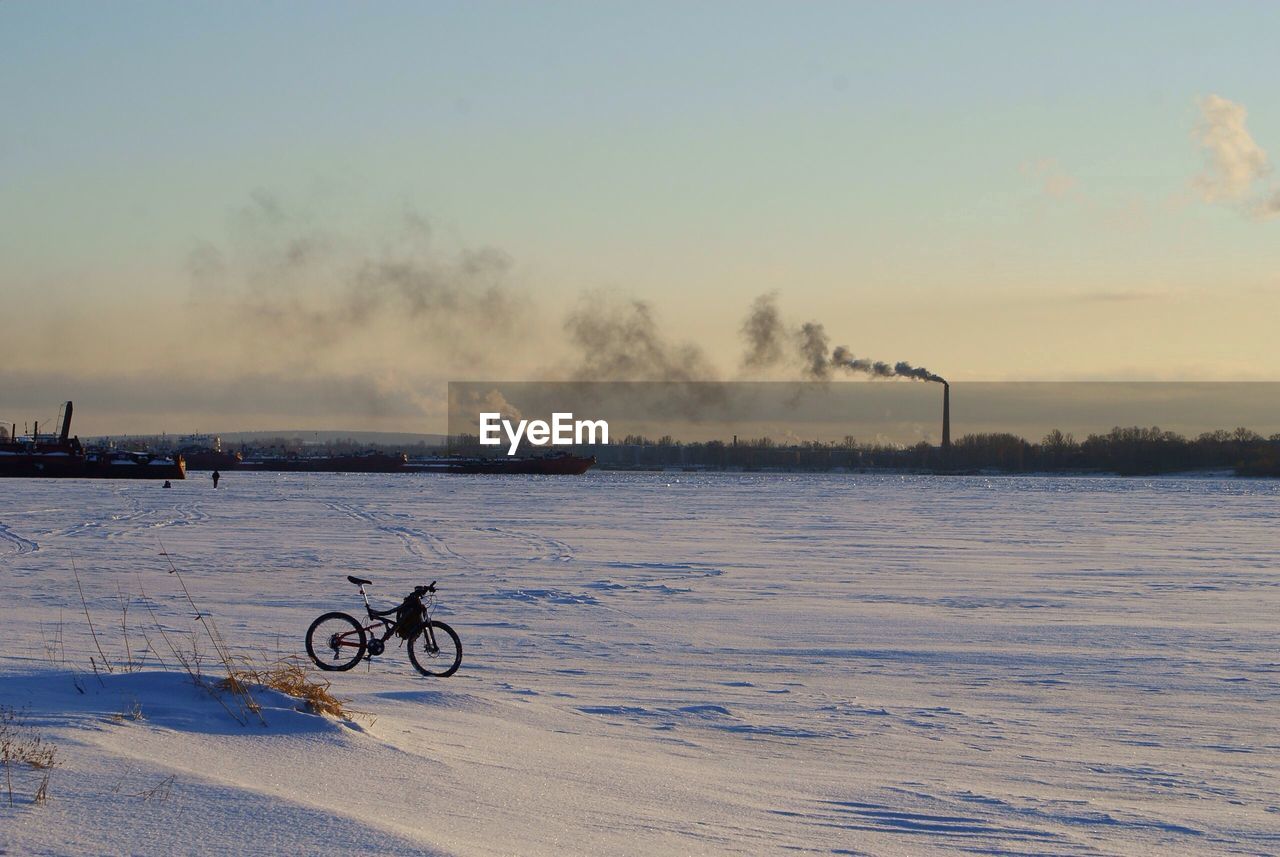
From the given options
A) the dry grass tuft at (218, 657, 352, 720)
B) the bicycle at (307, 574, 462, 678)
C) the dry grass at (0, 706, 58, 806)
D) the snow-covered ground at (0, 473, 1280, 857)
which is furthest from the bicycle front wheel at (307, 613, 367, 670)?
the dry grass at (0, 706, 58, 806)

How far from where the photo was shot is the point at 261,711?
8258 mm

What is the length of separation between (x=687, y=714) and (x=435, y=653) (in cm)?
252

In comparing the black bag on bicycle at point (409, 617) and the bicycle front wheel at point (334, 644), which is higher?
the black bag on bicycle at point (409, 617)

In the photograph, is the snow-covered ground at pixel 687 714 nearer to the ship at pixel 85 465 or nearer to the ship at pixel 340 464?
A: the ship at pixel 85 465

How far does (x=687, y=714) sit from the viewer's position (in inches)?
415

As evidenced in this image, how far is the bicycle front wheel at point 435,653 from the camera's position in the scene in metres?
11.7

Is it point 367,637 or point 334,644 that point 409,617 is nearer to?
point 367,637

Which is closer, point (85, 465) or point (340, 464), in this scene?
point (85, 465)

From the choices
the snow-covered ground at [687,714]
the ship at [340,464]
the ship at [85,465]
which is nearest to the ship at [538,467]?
the ship at [340,464]

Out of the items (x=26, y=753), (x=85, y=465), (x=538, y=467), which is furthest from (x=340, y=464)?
(x=26, y=753)

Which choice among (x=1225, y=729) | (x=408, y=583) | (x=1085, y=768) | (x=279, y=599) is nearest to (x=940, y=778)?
(x=1085, y=768)

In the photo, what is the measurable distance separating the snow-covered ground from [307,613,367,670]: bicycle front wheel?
197 millimetres

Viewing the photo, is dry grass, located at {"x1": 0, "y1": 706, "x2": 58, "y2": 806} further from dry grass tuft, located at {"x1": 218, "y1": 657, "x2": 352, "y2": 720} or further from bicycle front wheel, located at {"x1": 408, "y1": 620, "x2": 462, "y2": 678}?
bicycle front wheel, located at {"x1": 408, "y1": 620, "x2": 462, "y2": 678}

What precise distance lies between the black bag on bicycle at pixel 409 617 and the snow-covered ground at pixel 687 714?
0.49m
